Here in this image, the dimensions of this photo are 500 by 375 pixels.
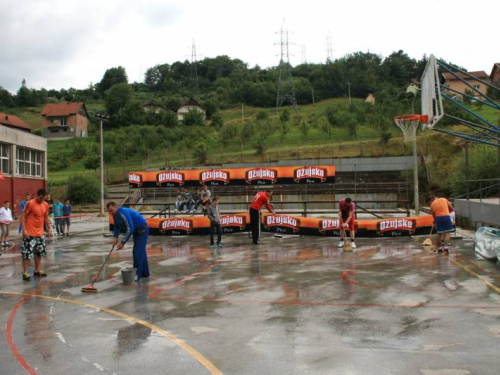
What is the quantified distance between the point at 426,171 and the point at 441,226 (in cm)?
2739

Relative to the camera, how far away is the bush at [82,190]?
1880 inches

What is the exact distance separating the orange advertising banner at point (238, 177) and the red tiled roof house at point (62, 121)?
7835 cm

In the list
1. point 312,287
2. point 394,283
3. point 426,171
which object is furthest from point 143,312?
point 426,171

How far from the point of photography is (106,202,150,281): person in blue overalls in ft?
32.9

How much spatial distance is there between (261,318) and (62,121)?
96.2 m

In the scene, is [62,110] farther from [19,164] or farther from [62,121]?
[19,164]

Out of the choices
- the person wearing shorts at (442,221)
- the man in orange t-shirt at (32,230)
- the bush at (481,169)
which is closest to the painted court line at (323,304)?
the man in orange t-shirt at (32,230)

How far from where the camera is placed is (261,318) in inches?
279

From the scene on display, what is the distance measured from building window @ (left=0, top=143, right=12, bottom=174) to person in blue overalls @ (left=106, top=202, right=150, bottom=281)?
30.0 metres

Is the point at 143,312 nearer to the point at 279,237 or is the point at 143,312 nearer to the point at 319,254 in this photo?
the point at 319,254

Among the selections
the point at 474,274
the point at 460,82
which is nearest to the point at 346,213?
the point at 474,274

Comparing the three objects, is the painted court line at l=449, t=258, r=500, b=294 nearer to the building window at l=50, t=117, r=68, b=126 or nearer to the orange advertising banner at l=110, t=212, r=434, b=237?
the orange advertising banner at l=110, t=212, r=434, b=237

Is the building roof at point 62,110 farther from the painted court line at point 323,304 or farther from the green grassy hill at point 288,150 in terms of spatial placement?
the painted court line at point 323,304

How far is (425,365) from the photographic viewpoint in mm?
5066
